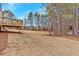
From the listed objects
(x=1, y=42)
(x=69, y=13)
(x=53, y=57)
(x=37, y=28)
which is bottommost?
(x=53, y=57)

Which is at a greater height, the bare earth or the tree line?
the tree line

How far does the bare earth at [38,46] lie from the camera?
2.08 m

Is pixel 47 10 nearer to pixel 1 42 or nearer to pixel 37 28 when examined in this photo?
pixel 37 28

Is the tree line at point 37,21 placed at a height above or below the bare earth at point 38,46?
above

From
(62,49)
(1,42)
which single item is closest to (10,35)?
(1,42)

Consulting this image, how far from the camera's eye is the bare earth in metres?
2.08

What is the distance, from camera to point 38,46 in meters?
2.09

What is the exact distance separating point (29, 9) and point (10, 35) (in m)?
0.30

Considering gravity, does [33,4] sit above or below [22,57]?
above

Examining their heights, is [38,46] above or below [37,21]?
below

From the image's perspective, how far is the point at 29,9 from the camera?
2.08 m

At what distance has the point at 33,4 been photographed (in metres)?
2.09

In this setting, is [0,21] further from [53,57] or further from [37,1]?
[53,57]

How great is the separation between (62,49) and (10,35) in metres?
0.51
